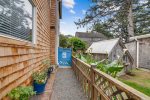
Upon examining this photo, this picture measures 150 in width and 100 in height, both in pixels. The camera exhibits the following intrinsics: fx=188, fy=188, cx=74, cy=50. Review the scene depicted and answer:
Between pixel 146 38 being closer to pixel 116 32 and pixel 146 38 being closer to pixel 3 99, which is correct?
pixel 3 99

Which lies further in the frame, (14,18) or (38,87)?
(38,87)

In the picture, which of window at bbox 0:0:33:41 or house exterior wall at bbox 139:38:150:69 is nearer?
window at bbox 0:0:33:41

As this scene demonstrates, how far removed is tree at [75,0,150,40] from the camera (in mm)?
20391

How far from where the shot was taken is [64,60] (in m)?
14.1

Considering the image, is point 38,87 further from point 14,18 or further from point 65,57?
point 65,57

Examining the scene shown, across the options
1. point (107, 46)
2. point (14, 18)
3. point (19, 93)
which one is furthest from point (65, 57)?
point (19, 93)

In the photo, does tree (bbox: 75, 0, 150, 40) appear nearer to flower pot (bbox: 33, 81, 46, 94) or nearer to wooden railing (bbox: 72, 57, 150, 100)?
flower pot (bbox: 33, 81, 46, 94)

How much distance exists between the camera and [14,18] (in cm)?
341

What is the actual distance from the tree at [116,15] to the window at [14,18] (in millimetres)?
17463

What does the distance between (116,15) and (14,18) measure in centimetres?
1901

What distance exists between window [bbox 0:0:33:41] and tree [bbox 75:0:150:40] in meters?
17.5

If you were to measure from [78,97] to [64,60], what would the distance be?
8.95 m

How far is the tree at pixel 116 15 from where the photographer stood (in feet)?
66.9

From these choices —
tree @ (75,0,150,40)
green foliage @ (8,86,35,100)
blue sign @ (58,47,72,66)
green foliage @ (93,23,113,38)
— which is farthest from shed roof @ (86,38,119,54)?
green foliage @ (93,23,113,38)
